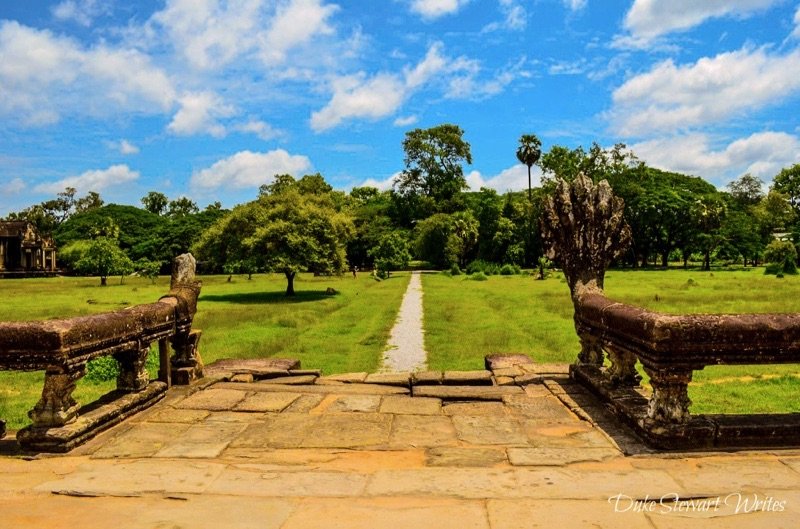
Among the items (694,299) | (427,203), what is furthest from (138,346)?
(427,203)

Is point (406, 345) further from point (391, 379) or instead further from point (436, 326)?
point (391, 379)

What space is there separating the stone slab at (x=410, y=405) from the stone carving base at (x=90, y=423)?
2.56 meters

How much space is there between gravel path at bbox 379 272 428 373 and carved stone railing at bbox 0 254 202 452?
637cm

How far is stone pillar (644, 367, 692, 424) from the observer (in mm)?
4910

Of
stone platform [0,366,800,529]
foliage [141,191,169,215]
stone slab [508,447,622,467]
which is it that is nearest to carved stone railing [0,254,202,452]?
stone platform [0,366,800,529]

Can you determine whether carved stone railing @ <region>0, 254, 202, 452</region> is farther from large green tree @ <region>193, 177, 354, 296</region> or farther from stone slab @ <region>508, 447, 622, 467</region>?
large green tree @ <region>193, 177, 354, 296</region>

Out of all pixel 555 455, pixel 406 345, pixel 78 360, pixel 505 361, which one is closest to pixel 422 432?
pixel 555 455

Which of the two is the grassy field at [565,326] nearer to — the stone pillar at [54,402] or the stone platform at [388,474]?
the stone platform at [388,474]

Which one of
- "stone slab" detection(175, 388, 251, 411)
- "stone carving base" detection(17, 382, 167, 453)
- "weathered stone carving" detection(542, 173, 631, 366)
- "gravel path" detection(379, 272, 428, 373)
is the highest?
"weathered stone carving" detection(542, 173, 631, 366)

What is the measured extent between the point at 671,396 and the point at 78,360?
16.7 feet

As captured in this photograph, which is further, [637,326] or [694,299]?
[694,299]

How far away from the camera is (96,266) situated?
156 feet

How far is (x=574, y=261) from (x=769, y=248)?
57669 mm

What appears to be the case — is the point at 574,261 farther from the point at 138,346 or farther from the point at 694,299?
the point at 694,299
